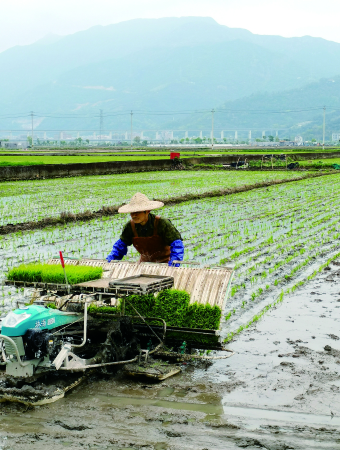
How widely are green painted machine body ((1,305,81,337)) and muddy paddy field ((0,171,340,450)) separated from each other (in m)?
0.50

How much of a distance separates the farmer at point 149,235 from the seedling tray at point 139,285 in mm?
623

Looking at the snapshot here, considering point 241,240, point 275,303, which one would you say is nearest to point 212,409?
point 275,303

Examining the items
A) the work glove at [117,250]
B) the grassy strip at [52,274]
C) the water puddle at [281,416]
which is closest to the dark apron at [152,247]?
the work glove at [117,250]

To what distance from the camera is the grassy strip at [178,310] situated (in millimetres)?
4715

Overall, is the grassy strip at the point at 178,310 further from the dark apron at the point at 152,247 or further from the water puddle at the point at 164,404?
the water puddle at the point at 164,404

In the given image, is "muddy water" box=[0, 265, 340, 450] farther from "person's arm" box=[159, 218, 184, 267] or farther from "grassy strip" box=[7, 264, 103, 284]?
"person's arm" box=[159, 218, 184, 267]

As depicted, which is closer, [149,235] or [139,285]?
[139,285]

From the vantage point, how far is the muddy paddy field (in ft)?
11.1

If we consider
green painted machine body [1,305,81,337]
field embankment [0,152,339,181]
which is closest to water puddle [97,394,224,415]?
green painted machine body [1,305,81,337]

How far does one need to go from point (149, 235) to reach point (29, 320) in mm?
1826

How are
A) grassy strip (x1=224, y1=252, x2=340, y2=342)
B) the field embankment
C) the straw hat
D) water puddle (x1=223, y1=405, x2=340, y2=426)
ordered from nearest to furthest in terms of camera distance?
1. water puddle (x1=223, y1=405, x2=340, y2=426)
2. the straw hat
3. grassy strip (x1=224, y1=252, x2=340, y2=342)
4. the field embankment

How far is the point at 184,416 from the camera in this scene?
12.0ft

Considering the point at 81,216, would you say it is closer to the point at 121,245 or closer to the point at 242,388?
the point at 121,245

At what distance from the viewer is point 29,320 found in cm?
380
